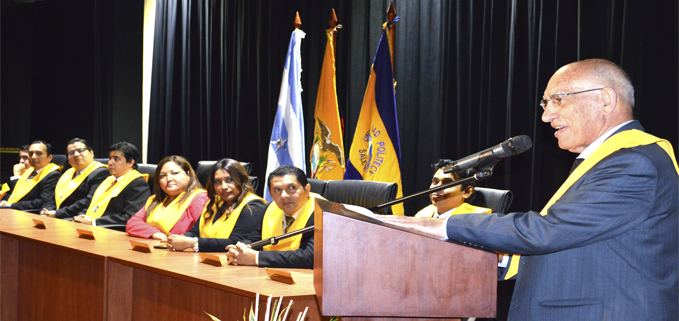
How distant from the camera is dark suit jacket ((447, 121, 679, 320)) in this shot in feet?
3.57

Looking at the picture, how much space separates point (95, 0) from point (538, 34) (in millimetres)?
5939

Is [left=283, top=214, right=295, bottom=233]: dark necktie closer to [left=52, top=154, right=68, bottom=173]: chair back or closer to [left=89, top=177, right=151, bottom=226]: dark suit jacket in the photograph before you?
[left=89, top=177, right=151, bottom=226]: dark suit jacket

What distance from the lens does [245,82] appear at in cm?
567

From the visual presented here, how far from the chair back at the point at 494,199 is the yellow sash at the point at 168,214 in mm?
1815

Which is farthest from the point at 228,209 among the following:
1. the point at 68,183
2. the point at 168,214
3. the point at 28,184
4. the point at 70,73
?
the point at 70,73

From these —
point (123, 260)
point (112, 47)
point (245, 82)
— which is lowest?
point (123, 260)

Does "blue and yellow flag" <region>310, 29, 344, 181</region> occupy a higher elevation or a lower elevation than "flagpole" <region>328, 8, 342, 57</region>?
lower

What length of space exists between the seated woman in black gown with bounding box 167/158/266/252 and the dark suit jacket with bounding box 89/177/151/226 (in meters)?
1.33

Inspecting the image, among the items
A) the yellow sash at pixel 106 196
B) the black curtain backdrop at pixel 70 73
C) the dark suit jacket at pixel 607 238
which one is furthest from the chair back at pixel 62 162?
the dark suit jacket at pixel 607 238

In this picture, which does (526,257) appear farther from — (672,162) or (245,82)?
(245,82)

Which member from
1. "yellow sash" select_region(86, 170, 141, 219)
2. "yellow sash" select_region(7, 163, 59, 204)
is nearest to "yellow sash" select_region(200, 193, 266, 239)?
"yellow sash" select_region(86, 170, 141, 219)

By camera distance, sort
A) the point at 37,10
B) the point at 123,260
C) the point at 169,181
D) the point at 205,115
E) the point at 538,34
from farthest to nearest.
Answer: the point at 37,10, the point at 205,115, the point at 169,181, the point at 538,34, the point at 123,260

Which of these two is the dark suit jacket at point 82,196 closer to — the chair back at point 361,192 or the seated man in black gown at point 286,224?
the seated man in black gown at point 286,224

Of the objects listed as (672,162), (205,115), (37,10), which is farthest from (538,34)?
(37,10)
